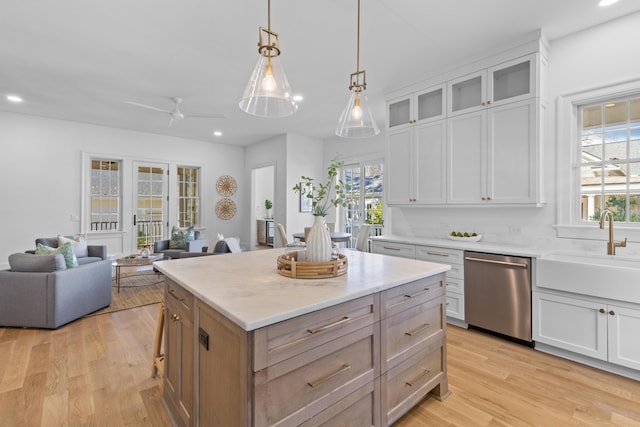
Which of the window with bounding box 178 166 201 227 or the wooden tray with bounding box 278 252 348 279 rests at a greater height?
the window with bounding box 178 166 201 227

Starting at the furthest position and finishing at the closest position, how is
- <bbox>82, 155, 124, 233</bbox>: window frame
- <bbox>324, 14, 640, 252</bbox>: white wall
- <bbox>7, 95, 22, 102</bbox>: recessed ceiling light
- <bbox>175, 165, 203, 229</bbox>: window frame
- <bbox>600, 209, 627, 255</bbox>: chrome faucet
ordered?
1. <bbox>175, 165, 203, 229</bbox>: window frame
2. <bbox>82, 155, 124, 233</bbox>: window frame
3. <bbox>7, 95, 22, 102</bbox>: recessed ceiling light
4. <bbox>324, 14, 640, 252</bbox>: white wall
5. <bbox>600, 209, 627, 255</bbox>: chrome faucet

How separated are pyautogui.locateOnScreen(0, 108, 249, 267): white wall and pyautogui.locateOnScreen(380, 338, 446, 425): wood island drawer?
668 cm

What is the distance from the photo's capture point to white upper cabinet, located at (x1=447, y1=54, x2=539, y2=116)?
9.67 feet

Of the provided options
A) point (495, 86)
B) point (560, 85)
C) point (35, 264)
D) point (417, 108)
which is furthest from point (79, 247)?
point (560, 85)

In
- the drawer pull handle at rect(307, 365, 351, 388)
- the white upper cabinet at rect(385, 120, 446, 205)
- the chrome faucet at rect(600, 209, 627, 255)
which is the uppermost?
the white upper cabinet at rect(385, 120, 446, 205)

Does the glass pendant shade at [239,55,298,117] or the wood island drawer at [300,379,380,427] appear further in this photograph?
the glass pendant shade at [239,55,298,117]

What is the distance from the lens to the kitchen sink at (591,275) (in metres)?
2.20

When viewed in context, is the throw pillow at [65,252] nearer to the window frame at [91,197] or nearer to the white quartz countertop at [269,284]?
the white quartz countertop at [269,284]

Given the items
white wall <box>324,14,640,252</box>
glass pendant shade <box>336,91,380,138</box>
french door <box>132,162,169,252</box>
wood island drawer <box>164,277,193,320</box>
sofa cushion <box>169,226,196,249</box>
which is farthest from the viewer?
french door <box>132,162,169,252</box>

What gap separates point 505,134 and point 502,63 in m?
0.73

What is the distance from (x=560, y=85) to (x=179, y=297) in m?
3.80

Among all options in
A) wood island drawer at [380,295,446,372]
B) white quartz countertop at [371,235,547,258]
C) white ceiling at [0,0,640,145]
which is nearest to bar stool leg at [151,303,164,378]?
wood island drawer at [380,295,446,372]

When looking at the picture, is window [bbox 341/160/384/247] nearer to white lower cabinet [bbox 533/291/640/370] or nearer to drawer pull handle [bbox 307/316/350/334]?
white lower cabinet [bbox 533/291/640/370]

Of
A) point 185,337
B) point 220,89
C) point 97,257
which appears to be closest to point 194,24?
point 220,89
